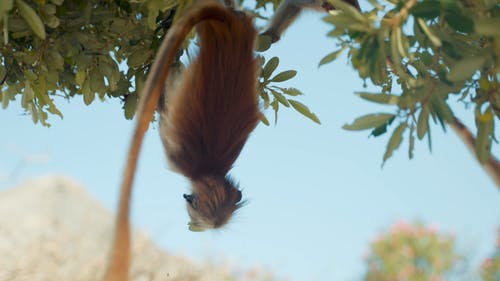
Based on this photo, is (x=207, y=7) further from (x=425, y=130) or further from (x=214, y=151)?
(x=425, y=130)

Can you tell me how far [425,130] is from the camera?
146 centimetres

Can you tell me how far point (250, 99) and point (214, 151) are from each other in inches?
6.9

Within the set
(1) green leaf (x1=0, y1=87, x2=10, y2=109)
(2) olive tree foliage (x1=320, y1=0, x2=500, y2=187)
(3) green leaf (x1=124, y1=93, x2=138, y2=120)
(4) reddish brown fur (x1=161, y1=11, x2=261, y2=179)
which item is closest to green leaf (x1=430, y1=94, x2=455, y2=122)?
(2) olive tree foliage (x1=320, y1=0, x2=500, y2=187)

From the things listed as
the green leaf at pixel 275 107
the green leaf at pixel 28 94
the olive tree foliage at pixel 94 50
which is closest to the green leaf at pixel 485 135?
the olive tree foliage at pixel 94 50

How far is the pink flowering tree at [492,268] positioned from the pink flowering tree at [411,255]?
2.32ft

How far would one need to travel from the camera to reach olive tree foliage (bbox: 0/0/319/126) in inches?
78.5

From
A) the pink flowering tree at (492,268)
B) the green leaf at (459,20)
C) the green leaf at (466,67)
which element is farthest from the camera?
the pink flowering tree at (492,268)

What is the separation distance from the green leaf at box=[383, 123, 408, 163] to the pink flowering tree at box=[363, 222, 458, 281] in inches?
274

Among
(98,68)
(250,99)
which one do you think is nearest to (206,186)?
(250,99)

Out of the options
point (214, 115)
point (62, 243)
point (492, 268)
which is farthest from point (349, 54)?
point (492, 268)

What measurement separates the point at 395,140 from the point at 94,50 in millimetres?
1111

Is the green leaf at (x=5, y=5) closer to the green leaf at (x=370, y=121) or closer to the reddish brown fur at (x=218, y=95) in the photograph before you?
the reddish brown fur at (x=218, y=95)

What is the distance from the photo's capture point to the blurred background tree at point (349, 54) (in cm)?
129

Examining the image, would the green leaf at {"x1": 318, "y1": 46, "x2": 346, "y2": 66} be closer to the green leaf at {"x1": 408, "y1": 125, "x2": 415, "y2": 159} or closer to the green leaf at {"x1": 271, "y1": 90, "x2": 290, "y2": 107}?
the green leaf at {"x1": 408, "y1": 125, "x2": 415, "y2": 159}
